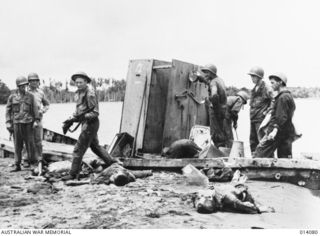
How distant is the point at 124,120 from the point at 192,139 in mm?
1578

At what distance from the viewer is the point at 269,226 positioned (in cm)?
491

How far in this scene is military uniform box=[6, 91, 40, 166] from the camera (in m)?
9.00

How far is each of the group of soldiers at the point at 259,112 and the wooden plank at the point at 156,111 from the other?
91 cm

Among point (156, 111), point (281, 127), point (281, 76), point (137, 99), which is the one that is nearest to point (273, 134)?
point (281, 127)

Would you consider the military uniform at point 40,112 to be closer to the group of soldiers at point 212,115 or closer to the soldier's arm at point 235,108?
the group of soldiers at point 212,115

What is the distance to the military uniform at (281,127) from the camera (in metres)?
7.43

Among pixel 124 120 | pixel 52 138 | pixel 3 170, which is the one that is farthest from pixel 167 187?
pixel 52 138

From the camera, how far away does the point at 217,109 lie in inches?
346

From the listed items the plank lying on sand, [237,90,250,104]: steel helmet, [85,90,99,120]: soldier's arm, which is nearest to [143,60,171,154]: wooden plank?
[237,90,250,104]: steel helmet

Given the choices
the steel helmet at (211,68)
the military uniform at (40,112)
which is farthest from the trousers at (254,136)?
the military uniform at (40,112)

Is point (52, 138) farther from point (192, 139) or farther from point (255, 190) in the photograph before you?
point (255, 190)

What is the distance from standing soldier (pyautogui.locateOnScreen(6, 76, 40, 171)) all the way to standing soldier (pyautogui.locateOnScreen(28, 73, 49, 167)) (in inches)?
10.9

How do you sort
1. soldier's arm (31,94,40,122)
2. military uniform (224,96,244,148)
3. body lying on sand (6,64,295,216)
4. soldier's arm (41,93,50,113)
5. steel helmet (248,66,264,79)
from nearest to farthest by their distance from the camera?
body lying on sand (6,64,295,216) < steel helmet (248,66,264,79) < soldier's arm (31,94,40,122) < military uniform (224,96,244,148) < soldier's arm (41,93,50,113)

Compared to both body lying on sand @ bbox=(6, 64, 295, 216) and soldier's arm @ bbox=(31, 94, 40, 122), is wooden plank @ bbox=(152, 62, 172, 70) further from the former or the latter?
soldier's arm @ bbox=(31, 94, 40, 122)
